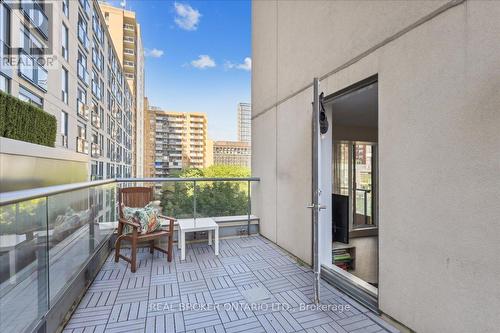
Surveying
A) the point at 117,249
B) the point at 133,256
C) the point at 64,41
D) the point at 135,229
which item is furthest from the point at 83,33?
the point at 133,256

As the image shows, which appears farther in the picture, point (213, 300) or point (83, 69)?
point (83, 69)

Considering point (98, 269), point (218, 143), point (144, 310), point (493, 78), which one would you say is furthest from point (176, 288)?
point (218, 143)

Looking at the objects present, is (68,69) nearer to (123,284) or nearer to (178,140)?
(123,284)

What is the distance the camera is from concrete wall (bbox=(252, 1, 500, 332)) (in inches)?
57.7

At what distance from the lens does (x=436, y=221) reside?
5.69ft

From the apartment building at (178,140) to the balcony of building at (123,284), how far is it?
34615 mm

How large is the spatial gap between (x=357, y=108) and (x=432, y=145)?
2.00 meters

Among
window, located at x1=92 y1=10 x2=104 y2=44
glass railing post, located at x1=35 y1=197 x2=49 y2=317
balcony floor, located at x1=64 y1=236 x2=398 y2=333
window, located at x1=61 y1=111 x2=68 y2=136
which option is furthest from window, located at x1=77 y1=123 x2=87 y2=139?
glass railing post, located at x1=35 y1=197 x2=49 y2=317

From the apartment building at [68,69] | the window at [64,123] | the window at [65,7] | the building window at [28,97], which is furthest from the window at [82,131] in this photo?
the window at [65,7]

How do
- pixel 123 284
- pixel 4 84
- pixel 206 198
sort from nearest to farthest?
pixel 123 284 → pixel 206 198 → pixel 4 84

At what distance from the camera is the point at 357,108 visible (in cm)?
362

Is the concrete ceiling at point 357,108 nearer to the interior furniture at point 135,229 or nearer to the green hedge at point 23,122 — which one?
the interior furniture at point 135,229

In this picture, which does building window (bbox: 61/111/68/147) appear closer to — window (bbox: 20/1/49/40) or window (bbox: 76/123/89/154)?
window (bbox: 76/123/89/154)

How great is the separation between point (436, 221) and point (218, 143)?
106ft
